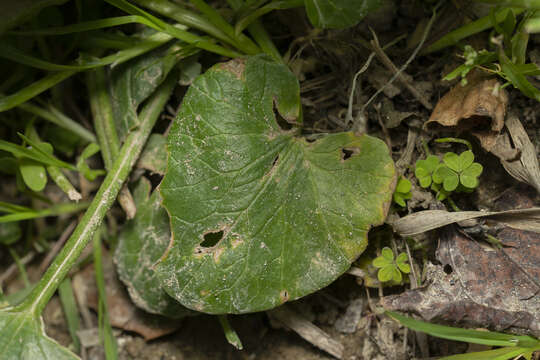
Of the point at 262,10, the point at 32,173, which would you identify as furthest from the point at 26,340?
the point at 262,10

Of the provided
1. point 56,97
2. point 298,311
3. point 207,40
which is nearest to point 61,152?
point 56,97

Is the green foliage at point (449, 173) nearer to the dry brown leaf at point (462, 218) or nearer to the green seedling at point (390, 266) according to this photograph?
the dry brown leaf at point (462, 218)

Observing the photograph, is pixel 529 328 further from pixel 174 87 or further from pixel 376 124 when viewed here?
pixel 174 87

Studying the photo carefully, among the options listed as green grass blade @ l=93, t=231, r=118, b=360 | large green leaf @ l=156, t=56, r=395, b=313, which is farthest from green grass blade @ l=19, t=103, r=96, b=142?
large green leaf @ l=156, t=56, r=395, b=313

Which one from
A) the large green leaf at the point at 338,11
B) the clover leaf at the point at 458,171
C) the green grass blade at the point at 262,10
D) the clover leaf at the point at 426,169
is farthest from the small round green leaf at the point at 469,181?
the green grass blade at the point at 262,10

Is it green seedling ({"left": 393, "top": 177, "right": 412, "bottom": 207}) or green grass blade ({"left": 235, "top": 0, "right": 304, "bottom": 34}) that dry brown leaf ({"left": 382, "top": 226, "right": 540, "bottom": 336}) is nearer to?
green seedling ({"left": 393, "top": 177, "right": 412, "bottom": 207})

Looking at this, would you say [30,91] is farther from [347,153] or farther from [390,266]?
[390,266]
